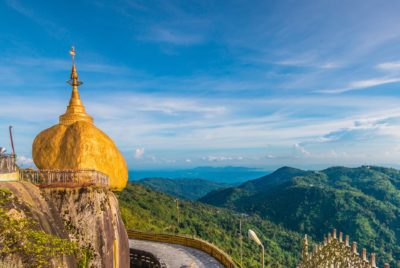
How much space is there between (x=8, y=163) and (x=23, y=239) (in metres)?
5.79

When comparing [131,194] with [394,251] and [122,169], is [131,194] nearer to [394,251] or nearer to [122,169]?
[122,169]

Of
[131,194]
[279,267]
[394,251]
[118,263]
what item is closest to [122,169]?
[118,263]

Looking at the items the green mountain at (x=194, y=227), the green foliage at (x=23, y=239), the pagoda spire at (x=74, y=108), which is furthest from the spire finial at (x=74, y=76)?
the green mountain at (x=194, y=227)

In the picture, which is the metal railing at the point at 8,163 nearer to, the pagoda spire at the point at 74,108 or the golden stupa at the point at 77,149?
the golden stupa at the point at 77,149

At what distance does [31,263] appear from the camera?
1292 centimetres

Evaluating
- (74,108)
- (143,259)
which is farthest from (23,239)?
(143,259)

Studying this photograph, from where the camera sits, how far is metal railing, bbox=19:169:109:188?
19094mm

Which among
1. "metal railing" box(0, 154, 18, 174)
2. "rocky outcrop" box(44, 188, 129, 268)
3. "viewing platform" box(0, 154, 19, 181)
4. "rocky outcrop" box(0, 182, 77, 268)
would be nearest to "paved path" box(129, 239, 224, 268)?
"rocky outcrop" box(44, 188, 129, 268)

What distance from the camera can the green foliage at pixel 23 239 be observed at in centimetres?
1278

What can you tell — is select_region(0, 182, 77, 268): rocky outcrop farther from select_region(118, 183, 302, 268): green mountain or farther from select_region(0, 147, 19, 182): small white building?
select_region(118, 183, 302, 268): green mountain

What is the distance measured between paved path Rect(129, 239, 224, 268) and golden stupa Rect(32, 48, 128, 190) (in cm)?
875

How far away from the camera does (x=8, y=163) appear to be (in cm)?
1703

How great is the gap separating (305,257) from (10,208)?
1353cm

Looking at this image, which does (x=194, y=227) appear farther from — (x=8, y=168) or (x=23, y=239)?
(x=23, y=239)
